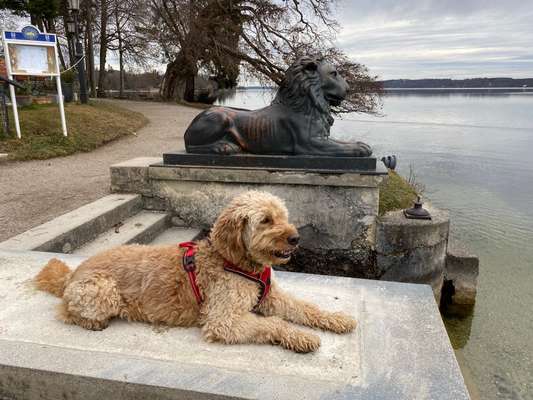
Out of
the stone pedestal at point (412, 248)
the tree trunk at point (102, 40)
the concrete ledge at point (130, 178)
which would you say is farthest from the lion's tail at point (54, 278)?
the tree trunk at point (102, 40)

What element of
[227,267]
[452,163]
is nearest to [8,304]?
[227,267]

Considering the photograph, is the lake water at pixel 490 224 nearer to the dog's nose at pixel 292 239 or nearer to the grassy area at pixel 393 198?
the grassy area at pixel 393 198

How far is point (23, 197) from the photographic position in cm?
666

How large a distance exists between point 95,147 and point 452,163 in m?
12.6

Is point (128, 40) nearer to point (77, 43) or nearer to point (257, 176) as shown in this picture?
point (77, 43)

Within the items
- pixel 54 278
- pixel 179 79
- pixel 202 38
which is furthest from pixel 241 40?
pixel 54 278

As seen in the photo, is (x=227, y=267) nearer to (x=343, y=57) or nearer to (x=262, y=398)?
(x=262, y=398)

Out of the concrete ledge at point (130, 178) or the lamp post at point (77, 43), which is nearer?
the concrete ledge at point (130, 178)

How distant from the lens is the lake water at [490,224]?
4.66 metres

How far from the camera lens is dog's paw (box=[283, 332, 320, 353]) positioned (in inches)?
105

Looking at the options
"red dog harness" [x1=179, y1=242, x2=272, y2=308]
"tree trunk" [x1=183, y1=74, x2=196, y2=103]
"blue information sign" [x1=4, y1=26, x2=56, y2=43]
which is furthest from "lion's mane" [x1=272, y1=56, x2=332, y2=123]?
"tree trunk" [x1=183, y1=74, x2=196, y2=103]

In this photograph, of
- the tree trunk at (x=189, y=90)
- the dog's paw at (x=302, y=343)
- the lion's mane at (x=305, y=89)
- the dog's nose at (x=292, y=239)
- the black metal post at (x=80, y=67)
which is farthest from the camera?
the tree trunk at (x=189, y=90)

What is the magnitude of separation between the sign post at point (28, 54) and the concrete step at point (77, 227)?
20.6 feet

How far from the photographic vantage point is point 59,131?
11664mm
